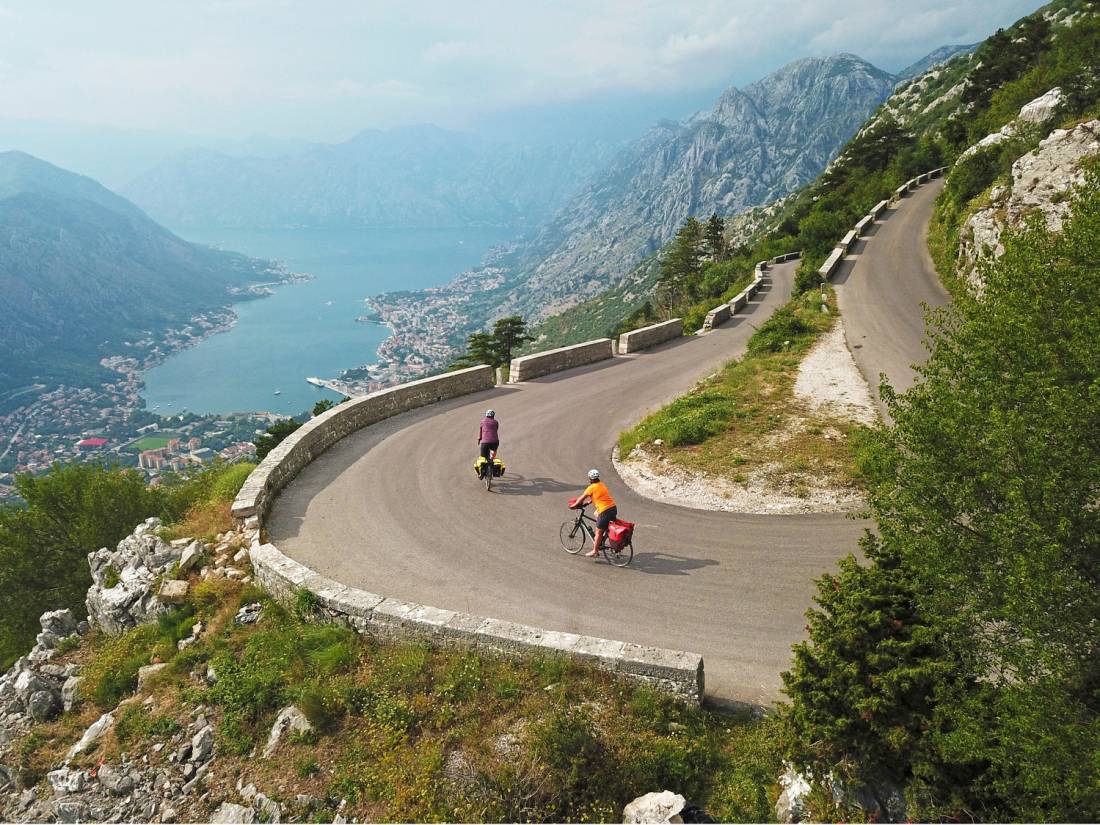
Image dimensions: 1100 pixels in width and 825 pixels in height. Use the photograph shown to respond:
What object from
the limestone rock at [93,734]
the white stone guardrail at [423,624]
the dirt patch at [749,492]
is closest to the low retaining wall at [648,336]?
the dirt patch at [749,492]

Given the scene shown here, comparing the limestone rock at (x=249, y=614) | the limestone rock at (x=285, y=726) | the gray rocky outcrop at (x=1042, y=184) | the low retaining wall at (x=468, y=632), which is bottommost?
the limestone rock at (x=285, y=726)

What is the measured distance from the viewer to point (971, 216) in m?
28.4

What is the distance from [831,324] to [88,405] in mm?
208854

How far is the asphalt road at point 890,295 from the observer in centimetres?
2067

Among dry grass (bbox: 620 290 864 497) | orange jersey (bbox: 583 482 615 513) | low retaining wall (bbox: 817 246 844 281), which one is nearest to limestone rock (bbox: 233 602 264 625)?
orange jersey (bbox: 583 482 615 513)

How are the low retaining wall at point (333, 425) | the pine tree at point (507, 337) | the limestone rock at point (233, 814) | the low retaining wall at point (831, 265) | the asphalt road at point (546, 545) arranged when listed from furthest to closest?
the pine tree at point (507, 337), the low retaining wall at point (831, 265), the low retaining wall at point (333, 425), the asphalt road at point (546, 545), the limestone rock at point (233, 814)

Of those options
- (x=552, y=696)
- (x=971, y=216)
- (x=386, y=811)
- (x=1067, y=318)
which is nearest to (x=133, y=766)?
(x=386, y=811)

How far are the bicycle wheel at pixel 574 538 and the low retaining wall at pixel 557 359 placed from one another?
1039 cm

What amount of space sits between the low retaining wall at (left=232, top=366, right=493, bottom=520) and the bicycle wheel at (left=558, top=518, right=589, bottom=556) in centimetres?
665

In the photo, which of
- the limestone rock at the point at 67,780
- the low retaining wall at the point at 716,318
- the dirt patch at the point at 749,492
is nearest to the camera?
the limestone rock at the point at 67,780

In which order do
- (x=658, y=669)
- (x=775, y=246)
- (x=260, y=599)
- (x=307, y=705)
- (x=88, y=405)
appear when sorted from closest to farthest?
(x=658, y=669) < (x=307, y=705) < (x=260, y=599) < (x=775, y=246) < (x=88, y=405)

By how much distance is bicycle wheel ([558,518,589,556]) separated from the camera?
1153 cm

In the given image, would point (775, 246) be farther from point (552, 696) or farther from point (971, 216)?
point (552, 696)

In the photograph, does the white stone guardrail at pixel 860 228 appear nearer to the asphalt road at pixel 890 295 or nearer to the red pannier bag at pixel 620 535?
the asphalt road at pixel 890 295
